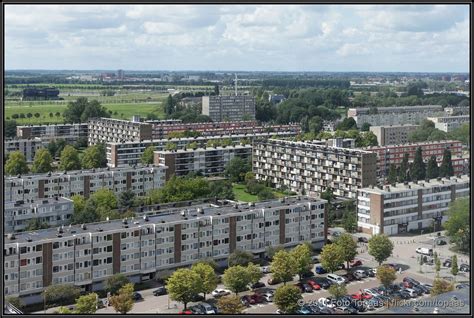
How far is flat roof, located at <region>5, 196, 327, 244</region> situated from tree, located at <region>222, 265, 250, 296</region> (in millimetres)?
1370

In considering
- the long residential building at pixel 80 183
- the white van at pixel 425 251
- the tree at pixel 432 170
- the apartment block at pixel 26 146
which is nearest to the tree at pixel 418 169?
the tree at pixel 432 170

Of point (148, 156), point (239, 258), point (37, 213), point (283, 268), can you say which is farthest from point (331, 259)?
point (148, 156)

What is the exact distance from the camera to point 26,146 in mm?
19297

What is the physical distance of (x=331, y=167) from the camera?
559 inches

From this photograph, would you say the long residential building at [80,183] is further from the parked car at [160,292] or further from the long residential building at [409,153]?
the long residential building at [409,153]

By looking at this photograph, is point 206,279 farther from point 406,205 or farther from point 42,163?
point 42,163

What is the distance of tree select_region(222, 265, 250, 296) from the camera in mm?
7605

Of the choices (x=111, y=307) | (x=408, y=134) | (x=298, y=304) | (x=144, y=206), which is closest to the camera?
(x=298, y=304)

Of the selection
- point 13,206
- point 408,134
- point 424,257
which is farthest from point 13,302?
point 408,134

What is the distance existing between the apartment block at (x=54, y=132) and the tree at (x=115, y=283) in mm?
14066

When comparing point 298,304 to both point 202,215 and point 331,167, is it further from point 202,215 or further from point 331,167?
point 331,167

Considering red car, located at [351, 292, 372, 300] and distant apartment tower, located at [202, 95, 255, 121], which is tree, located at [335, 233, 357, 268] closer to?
red car, located at [351, 292, 372, 300]

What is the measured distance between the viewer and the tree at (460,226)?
9.66 meters

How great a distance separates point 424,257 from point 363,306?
8.75ft
